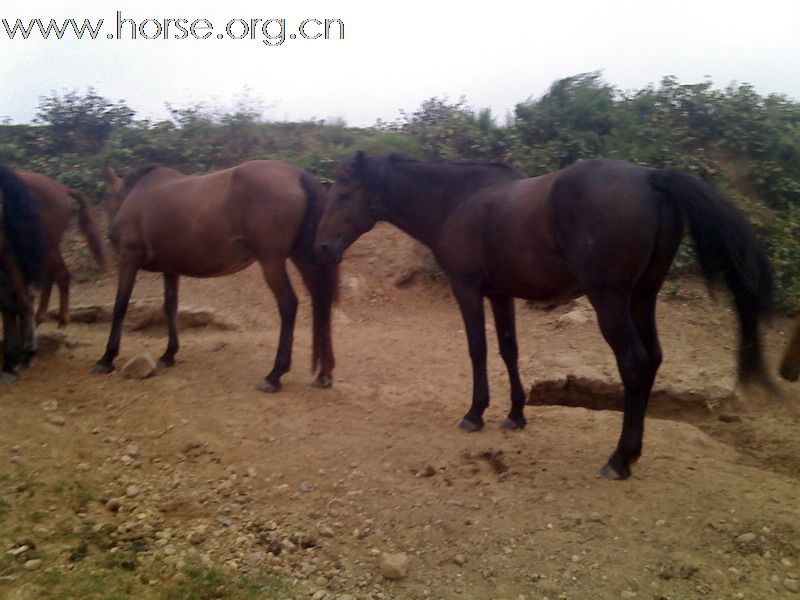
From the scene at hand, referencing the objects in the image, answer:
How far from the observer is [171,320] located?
6961 millimetres

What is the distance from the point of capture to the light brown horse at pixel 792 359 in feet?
13.1

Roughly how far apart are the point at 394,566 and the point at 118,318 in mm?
4573

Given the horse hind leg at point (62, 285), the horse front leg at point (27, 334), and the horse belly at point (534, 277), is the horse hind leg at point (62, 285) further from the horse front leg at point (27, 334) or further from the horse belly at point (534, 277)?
the horse belly at point (534, 277)

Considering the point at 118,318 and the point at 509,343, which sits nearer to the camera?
the point at 509,343

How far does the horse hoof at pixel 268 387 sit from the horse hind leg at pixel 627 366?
2976 mm

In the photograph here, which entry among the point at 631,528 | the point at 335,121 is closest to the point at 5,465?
the point at 631,528

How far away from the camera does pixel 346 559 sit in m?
3.22

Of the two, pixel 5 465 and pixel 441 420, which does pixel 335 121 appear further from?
pixel 5 465

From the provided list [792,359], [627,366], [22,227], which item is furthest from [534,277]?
[22,227]

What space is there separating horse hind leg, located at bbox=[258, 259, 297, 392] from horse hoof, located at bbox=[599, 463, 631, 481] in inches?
118

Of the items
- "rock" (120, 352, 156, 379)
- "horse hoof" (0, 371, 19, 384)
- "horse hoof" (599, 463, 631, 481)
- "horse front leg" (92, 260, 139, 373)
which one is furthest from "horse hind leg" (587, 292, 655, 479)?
"horse hoof" (0, 371, 19, 384)

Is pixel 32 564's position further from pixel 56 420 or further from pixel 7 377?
pixel 7 377

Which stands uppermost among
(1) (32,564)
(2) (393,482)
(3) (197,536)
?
(1) (32,564)

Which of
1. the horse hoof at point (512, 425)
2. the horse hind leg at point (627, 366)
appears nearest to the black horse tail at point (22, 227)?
the horse hoof at point (512, 425)
